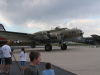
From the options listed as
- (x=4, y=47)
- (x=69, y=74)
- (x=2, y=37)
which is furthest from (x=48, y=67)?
(x=2, y=37)

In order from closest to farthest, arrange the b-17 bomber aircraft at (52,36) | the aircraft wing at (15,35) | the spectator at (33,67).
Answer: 1. the spectator at (33,67)
2. the b-17 bomber aircraft at (52,36)
3. the aircraft wing at (15,35)

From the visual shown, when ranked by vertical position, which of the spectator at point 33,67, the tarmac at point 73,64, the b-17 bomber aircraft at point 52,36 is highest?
the b-17 bomber aircraft at point 52,36

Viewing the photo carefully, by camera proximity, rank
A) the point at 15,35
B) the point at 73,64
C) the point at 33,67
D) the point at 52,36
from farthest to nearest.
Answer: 1. the point at 15,35
2. the point at 52,36
3. the point at 73,64
4. the point at 33,67

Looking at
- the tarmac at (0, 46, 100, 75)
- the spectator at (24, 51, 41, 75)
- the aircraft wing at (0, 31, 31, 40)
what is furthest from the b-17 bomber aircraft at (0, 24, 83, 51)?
the spectator at (24, 51, 41, 75)

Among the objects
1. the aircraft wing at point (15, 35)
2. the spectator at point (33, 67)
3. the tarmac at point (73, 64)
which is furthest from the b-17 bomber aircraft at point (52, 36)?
the spectator at point (33, 67)

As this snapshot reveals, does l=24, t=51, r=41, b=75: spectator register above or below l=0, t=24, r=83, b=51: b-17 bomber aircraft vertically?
below

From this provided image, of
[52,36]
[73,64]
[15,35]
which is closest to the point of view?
[73,64]

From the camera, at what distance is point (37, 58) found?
3139 millimetres

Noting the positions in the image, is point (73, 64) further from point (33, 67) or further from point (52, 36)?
point (52, 36)

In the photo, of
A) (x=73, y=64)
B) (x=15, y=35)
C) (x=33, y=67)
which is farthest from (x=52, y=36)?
(x=33, y=67)

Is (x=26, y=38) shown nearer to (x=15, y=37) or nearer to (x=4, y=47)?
(x=15, y=37)

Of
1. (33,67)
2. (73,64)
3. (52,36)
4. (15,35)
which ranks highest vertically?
(15,35)

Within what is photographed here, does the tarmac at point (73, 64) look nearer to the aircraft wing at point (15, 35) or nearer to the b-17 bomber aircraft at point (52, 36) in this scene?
the b-17 bomber aircraft at point (52, 36)

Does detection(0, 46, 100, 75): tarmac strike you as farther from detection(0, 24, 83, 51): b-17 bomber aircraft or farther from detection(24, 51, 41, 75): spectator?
detection(0, 24, 83, 51): b-17 bomber aircraft
